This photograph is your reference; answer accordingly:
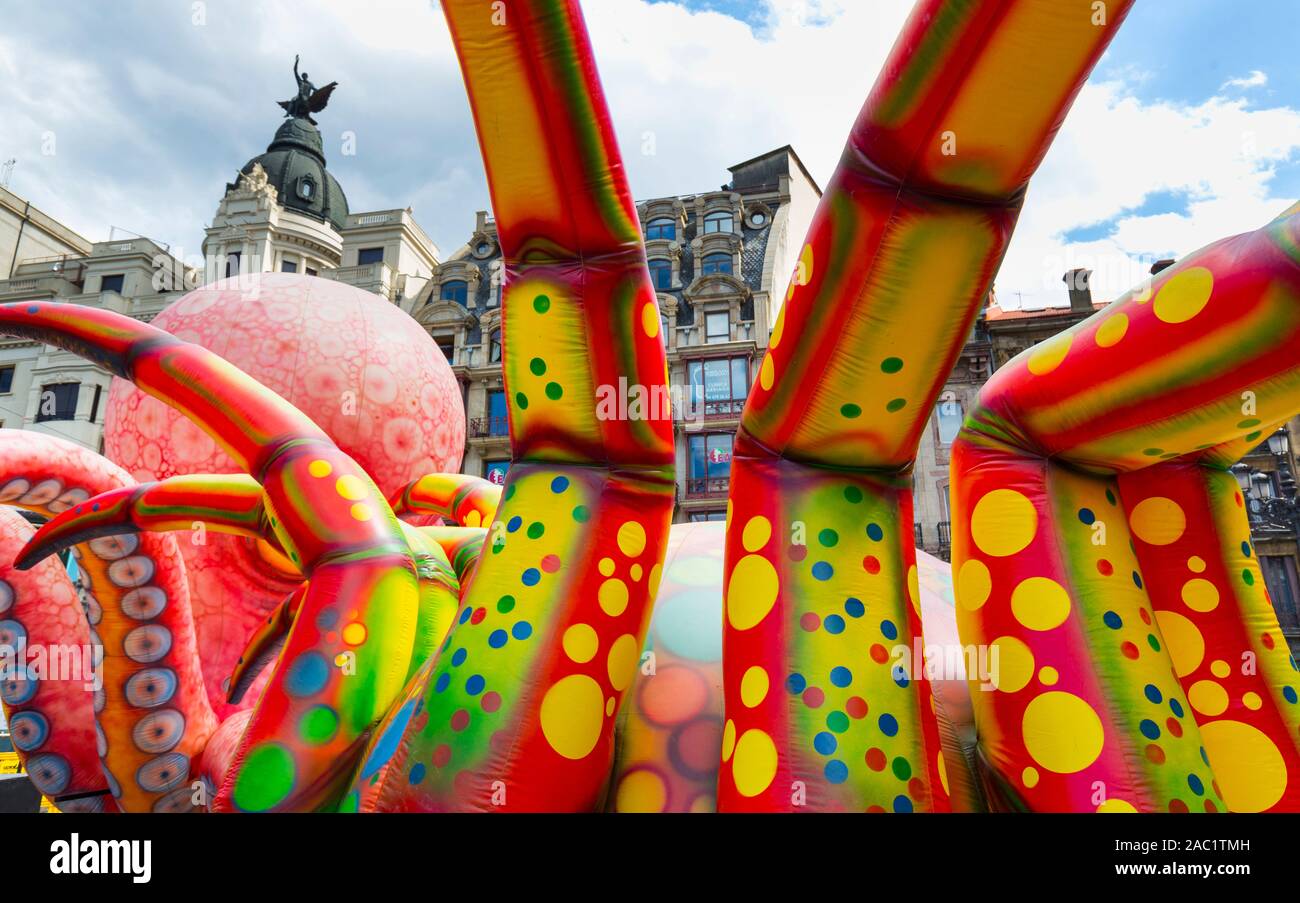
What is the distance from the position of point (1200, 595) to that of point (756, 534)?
129 cm

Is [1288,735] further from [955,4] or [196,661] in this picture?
[196,661]

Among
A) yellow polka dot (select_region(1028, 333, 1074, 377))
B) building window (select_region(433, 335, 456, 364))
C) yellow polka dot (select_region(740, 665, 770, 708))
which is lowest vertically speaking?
yellow polka dot (select_region(740, 665, 770, 708))

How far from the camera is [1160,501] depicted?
8.06 ft

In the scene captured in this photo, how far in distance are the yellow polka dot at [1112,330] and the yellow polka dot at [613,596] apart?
1.40 meters

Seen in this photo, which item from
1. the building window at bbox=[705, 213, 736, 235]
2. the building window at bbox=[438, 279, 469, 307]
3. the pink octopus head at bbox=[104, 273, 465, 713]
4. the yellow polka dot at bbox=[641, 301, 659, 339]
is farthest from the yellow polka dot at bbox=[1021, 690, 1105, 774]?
the building window at bbox=[438, 279, 469, 307]

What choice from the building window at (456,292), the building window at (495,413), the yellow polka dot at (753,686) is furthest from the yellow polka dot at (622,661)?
the building window at (456,292)

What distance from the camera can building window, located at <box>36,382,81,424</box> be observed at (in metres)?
27.9

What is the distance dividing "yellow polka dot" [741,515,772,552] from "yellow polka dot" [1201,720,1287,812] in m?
1.29

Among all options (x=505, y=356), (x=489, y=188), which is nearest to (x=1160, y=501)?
(x=505, y=356)

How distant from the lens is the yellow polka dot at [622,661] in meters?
2.29

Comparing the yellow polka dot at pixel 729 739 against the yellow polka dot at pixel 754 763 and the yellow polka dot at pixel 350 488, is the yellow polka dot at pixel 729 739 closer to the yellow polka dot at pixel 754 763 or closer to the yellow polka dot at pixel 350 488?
the yellow polka dot at pixel 754 763

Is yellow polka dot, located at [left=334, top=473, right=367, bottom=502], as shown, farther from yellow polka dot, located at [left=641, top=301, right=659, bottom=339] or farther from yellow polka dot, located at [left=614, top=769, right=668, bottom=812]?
yellow polka dot, located at [left=614, top=769, right=668, bottom=812]

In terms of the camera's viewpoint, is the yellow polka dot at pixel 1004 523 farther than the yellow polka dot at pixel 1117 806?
Yes
